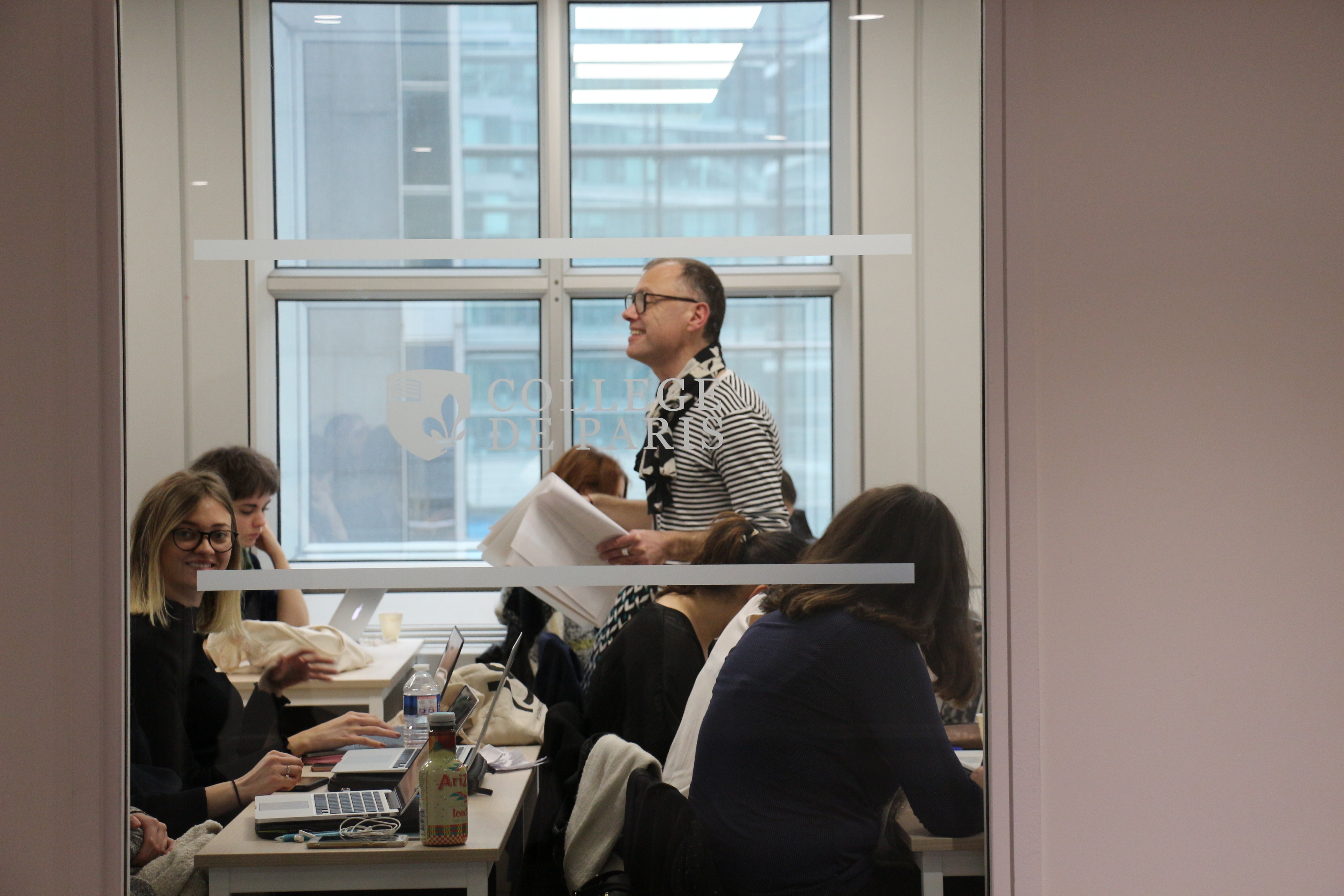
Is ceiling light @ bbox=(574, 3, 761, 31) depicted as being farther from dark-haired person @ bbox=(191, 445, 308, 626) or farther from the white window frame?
dark-haired person @ bbox=(191, 445, 308, 626)

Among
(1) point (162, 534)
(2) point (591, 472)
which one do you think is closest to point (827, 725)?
(2) point (591, 472)

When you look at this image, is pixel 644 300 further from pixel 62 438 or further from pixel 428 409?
pixel 62 438

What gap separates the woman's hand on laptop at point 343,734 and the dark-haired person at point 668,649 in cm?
35

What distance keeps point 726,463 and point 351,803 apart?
2.74 ft

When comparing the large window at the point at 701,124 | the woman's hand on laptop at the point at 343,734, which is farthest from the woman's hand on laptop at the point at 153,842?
the large window at the point at 701,124

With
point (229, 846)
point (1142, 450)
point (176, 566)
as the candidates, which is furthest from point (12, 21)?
point (1142, 450)

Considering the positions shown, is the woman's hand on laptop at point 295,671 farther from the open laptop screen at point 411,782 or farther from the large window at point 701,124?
the large window at point 701,124

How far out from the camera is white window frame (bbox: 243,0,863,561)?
1535mm

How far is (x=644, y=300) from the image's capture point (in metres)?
1.56

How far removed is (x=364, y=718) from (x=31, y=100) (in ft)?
3.79

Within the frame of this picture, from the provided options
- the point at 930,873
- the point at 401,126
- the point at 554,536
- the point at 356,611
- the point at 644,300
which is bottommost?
the point at 930,873

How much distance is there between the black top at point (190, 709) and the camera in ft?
4.96

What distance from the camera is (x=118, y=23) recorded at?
1530 mm

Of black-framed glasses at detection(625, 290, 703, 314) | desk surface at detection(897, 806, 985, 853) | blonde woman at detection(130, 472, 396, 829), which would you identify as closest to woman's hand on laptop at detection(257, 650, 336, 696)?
blonde woman at detection(130, 472, 396, 829)
